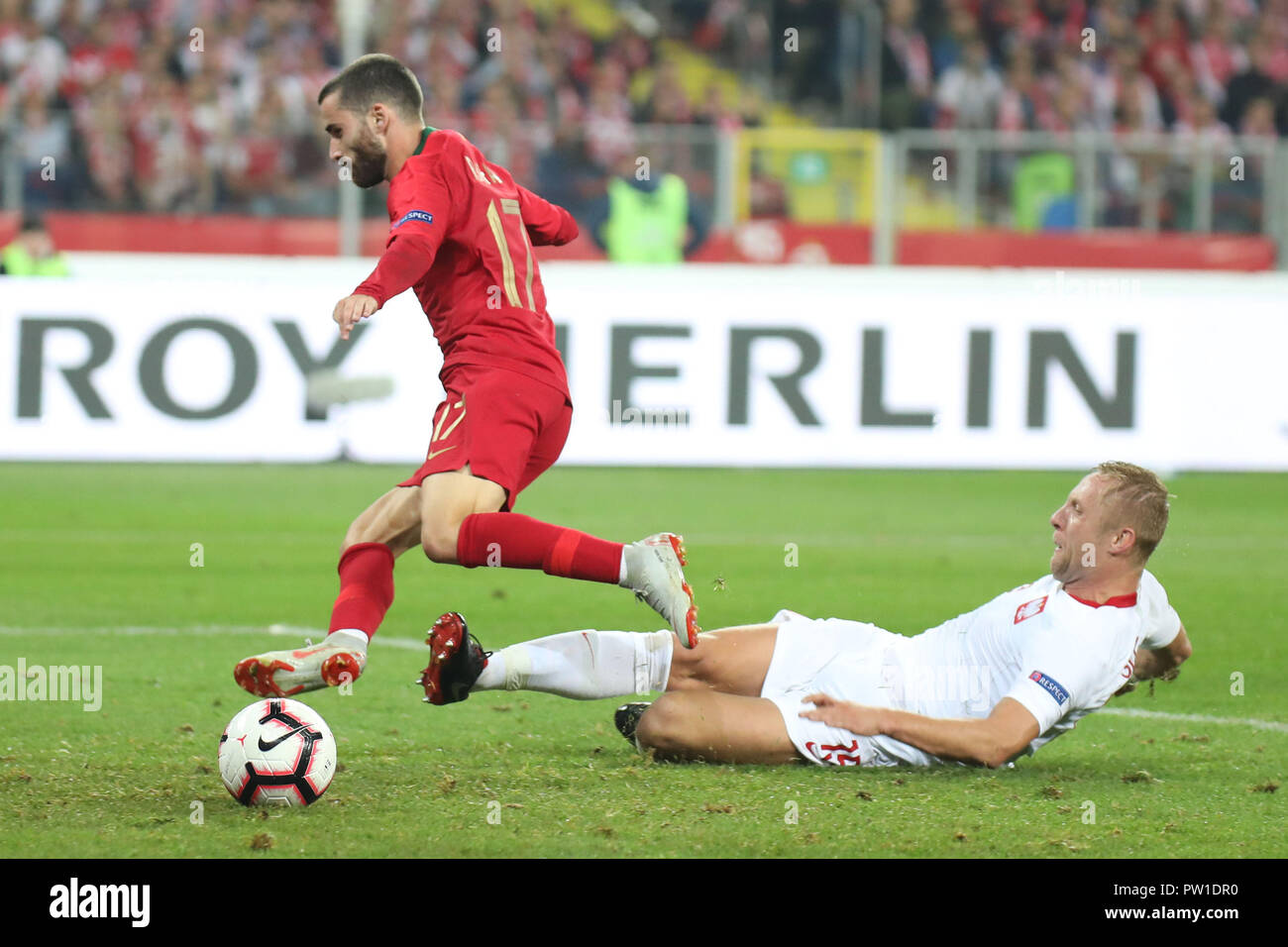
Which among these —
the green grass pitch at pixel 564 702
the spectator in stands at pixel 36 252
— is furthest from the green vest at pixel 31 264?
the green grass pitch at pixel 564 702

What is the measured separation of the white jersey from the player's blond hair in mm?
147

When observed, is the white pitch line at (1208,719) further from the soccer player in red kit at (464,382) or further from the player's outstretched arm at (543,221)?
the player's outstretched arm at (543,221)

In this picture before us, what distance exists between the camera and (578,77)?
18.0 m

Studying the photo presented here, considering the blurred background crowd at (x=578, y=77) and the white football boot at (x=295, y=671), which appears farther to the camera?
the blurred background crowd at (x=578, y=77)

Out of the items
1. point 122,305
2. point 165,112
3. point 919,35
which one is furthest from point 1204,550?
point 919,35

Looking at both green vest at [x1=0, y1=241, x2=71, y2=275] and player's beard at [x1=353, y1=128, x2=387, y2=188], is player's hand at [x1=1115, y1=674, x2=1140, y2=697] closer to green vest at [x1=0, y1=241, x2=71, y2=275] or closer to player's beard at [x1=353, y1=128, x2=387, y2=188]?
player's beard at [x1=353, y1=128, x2=387, y2=188]

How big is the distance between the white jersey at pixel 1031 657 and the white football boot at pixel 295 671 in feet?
4.46

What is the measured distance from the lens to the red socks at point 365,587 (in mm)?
5000

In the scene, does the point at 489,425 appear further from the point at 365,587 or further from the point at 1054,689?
the point at 1054,689

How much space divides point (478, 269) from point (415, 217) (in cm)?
37

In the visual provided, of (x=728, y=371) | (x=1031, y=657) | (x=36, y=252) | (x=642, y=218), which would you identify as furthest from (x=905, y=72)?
(x=1031, y=657)

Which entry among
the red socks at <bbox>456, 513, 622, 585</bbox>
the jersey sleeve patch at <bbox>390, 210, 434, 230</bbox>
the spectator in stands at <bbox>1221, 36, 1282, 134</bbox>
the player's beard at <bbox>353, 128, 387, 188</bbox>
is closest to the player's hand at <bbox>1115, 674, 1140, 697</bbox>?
the red socks at <bbox>456, 513, 622, 585</bbox>
